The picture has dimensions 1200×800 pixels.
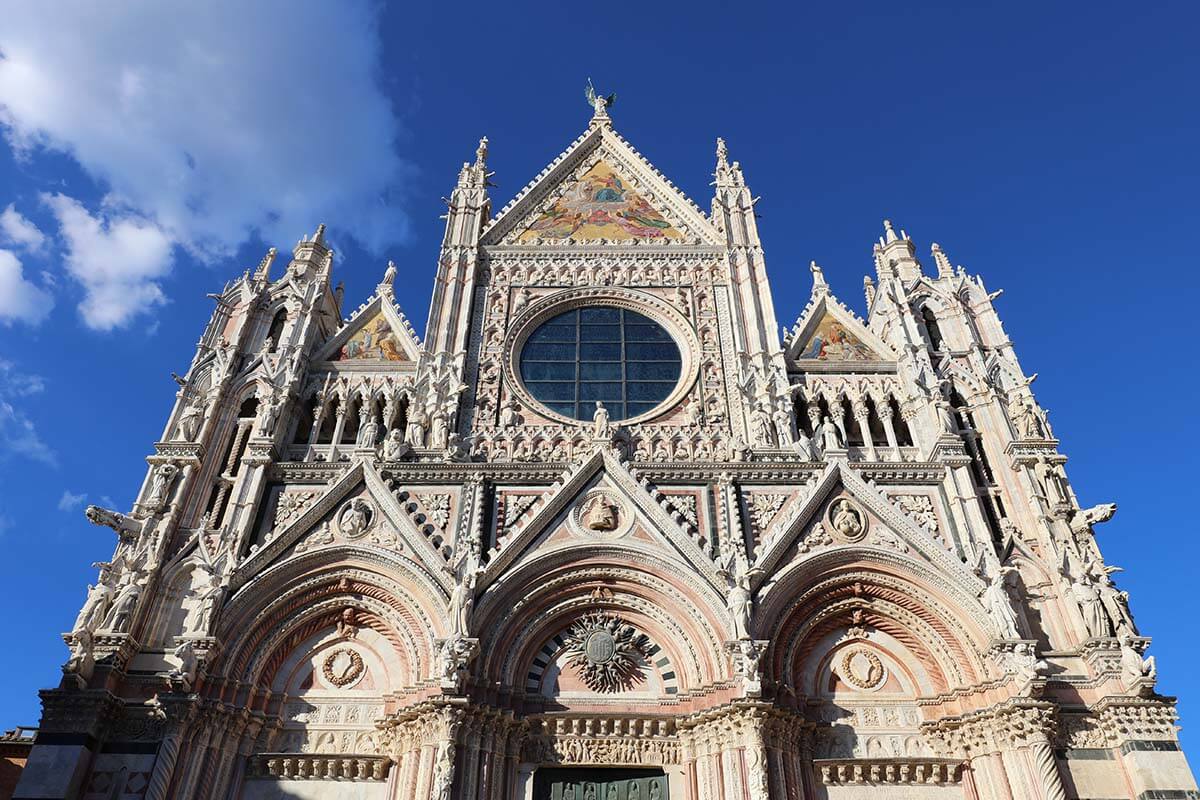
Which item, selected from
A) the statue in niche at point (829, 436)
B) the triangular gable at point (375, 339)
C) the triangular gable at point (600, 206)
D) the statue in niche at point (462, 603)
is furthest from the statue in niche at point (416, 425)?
the statue in niche at point (829, 436)

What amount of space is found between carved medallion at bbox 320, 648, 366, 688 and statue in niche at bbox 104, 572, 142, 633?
9.49 feet

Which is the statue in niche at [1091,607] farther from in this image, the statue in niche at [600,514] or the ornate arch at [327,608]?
the ornate arch at [327,608]

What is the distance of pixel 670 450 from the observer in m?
15.7

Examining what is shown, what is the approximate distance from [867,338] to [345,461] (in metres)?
10.8

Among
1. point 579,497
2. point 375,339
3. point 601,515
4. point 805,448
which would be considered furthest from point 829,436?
point 375,339

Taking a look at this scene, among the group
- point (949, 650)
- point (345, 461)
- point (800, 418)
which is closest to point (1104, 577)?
point (949, 650)

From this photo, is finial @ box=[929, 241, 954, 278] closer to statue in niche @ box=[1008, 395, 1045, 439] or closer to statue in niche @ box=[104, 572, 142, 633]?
statue in niche @ box=[1008, 395, 1045, 439]

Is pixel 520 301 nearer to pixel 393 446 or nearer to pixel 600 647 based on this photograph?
pixel 393 446

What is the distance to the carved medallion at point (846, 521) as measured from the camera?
14125 mm

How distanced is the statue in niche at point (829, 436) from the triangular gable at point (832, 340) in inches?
73.2

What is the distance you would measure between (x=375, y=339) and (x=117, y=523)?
6.22 meters

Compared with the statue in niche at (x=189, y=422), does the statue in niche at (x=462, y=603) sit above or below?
below

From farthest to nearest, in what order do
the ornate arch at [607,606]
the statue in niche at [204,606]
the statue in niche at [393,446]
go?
1. the statue in niche at [393,446]
2. the ornate arch at [607,606]
3. the statue in niche at [204,606]

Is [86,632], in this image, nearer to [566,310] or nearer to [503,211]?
[566,310]
